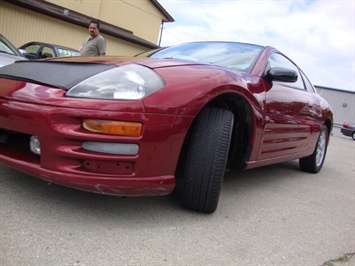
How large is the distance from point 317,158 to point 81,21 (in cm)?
1196

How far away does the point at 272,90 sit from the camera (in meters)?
2.93

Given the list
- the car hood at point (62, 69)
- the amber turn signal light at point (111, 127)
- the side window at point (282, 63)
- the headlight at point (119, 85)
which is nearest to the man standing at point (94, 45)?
the side window at point (282, 63)

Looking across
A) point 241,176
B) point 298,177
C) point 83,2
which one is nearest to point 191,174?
point 241,176

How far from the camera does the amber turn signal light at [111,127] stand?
186 cm

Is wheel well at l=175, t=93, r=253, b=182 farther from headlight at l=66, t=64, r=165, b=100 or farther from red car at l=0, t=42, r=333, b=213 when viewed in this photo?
headlight at l=66, t=64, r=165, b=100

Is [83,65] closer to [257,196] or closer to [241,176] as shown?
[257,196]

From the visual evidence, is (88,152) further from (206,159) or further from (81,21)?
(81,21)

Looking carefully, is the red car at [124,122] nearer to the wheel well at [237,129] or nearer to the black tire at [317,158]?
the wheel well at [237,129]

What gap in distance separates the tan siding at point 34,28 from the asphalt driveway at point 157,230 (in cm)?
1101

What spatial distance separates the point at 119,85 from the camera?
1.96m

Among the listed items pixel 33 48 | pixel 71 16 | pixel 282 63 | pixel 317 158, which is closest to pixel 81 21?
pixel 71 16

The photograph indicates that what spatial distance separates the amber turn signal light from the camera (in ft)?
6.10

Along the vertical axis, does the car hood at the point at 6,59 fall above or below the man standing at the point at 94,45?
below

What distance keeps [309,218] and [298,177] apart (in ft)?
5.36
